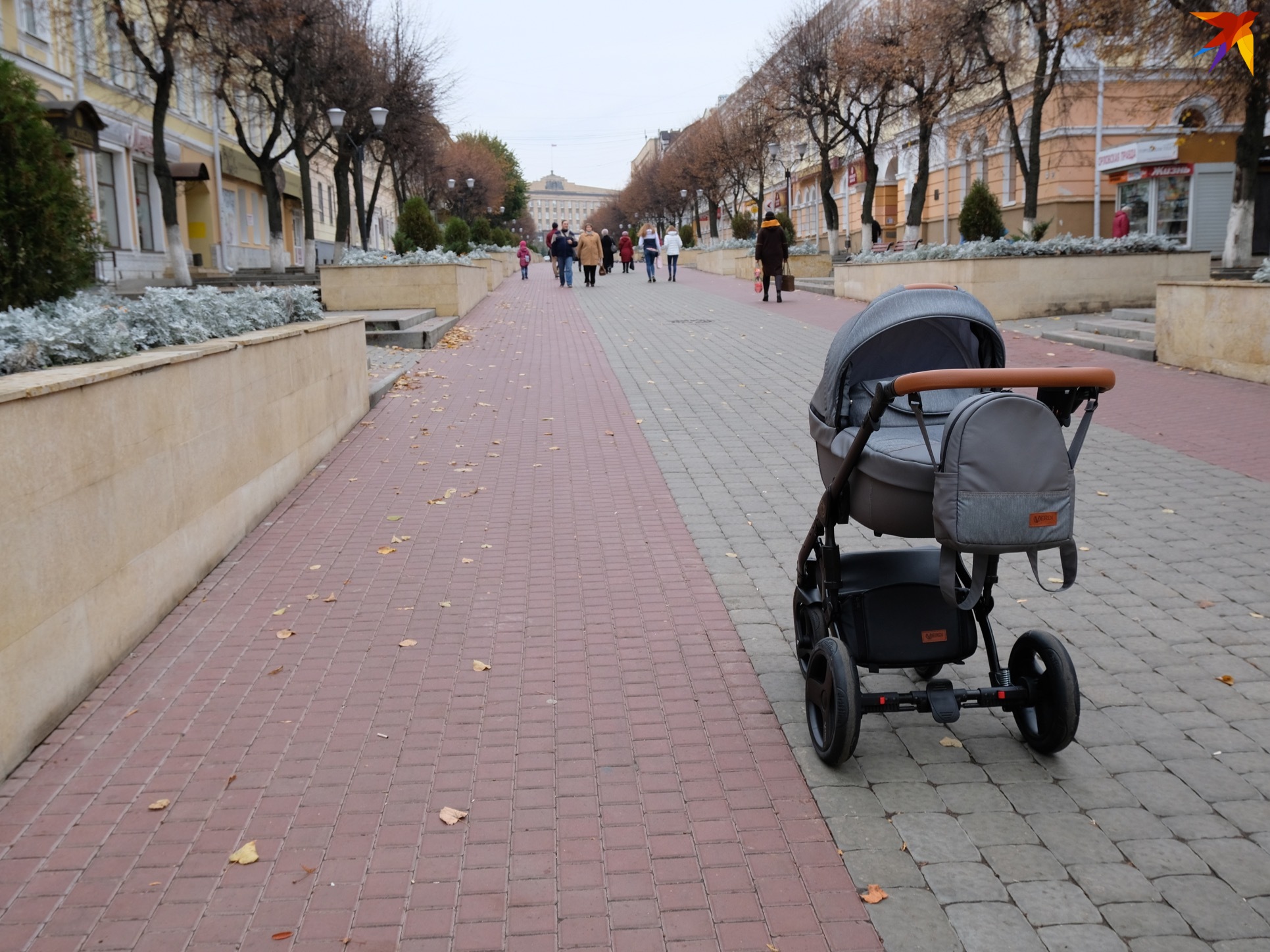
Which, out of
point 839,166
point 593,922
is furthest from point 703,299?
point 839,166

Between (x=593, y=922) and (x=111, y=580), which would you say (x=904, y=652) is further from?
(x=111, y=580)

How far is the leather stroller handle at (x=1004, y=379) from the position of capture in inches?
133

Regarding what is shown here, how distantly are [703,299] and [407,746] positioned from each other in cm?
2317

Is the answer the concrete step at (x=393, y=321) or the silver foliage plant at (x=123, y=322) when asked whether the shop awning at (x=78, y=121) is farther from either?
the silver foliage plant at (x=123, y=322)

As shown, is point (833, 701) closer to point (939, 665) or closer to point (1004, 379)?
point (939, 665)

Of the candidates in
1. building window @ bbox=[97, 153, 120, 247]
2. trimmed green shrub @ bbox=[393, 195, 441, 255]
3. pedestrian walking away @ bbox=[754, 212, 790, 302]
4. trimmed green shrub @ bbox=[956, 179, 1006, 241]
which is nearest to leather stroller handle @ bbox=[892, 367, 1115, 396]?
pedestrian walking away @ bbox=[754, 212, 790, 302]

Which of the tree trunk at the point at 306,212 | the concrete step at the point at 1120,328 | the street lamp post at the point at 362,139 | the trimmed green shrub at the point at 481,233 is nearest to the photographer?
the concrete step at the point at 1120,328

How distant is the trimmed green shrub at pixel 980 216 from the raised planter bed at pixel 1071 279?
16.6 feet

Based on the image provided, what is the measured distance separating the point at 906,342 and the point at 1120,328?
12915mm

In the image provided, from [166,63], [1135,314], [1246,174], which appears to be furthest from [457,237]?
[1135,314]

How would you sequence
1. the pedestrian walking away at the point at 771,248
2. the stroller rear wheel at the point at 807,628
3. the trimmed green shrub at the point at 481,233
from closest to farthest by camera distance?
the stroller rear wheel at the point at 807,628, the pedestrian walking away at the point at 771,248, the trimmed green shrub at the point at 481,233

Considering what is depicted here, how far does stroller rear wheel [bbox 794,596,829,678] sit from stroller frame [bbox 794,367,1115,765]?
3cm

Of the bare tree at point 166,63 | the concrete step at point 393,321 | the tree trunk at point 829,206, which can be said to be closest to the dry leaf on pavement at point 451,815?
the concrete step at point 393,321

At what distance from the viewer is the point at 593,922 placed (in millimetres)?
3123
